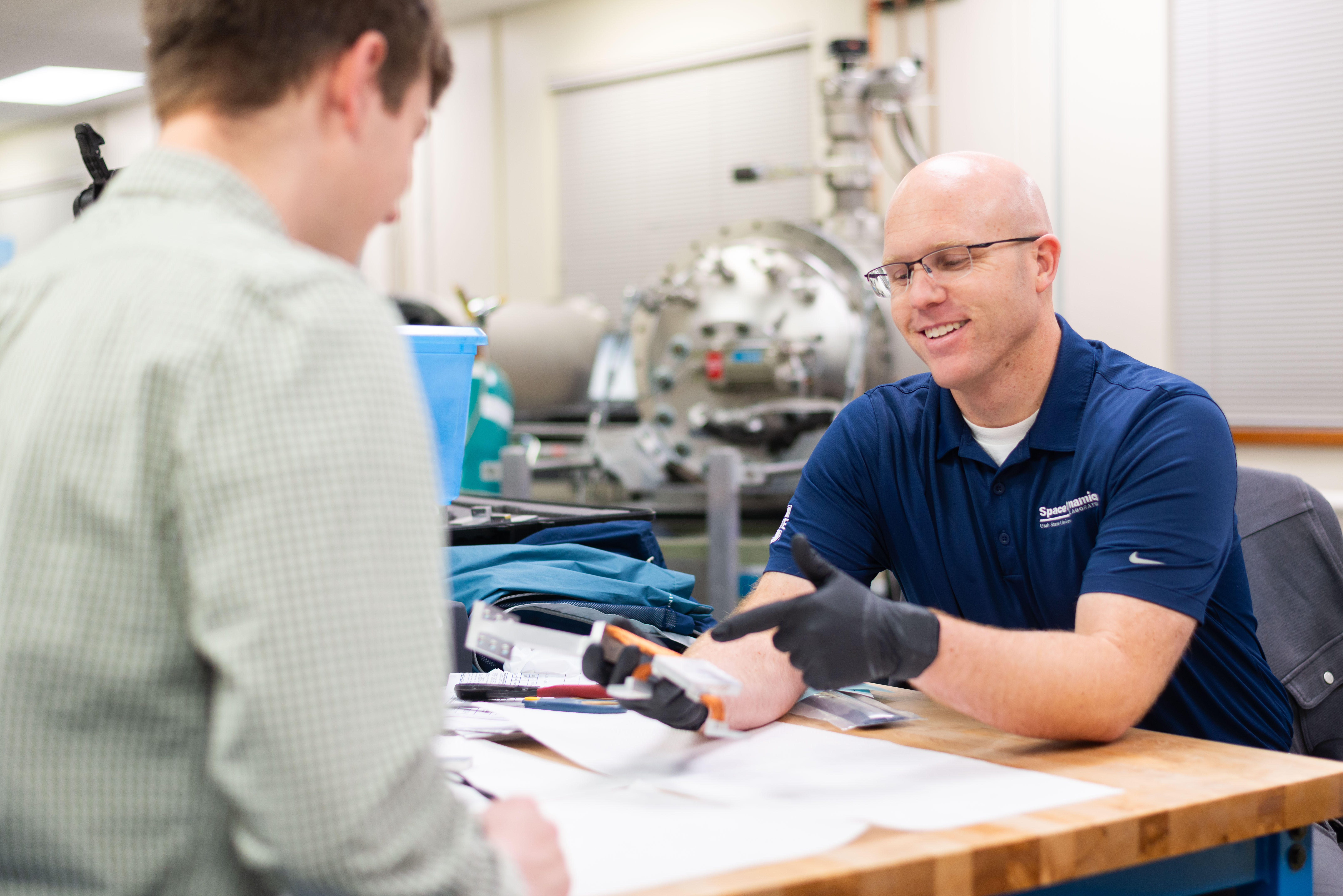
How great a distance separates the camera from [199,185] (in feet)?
2.13

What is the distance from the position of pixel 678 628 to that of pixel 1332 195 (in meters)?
3.62

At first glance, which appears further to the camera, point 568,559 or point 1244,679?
point 568,559

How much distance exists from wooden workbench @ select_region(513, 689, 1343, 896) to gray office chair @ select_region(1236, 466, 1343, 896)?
1.52ft

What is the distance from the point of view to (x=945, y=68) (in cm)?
493

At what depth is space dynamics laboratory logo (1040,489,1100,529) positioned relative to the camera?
1324 mm

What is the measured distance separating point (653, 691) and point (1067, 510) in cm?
58

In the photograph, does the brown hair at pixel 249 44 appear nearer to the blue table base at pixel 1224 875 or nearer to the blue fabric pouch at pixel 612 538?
the blue table base at pixel 1224 875

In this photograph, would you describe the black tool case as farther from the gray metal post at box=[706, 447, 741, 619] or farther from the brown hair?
the gray metal post at box=[706, 447, 741, 619]

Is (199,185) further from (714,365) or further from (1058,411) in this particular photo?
(714,365)

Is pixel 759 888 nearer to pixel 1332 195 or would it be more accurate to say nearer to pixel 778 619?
pixel 778 619

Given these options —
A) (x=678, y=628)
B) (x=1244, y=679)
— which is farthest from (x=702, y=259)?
(x=1244, y=679)

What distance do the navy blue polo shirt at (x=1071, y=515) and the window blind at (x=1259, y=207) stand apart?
320 cm

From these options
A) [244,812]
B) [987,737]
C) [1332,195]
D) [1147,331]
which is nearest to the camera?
[244,812]

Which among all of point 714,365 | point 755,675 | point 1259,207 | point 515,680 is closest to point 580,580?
point 515,680
